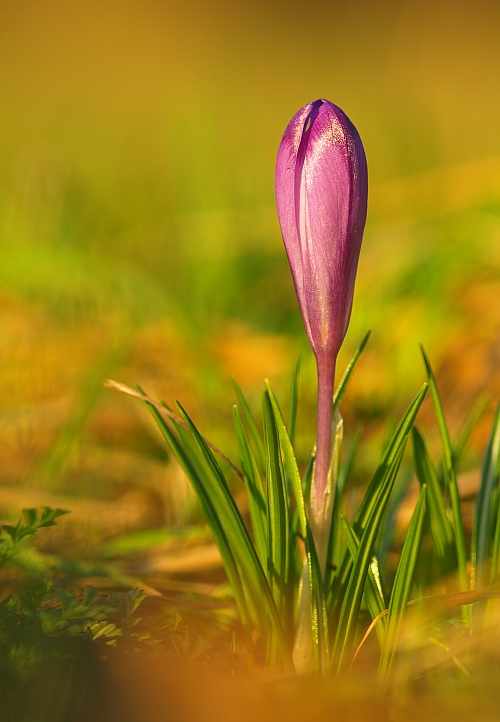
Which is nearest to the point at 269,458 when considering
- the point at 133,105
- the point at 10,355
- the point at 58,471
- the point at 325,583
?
the point at 325,583

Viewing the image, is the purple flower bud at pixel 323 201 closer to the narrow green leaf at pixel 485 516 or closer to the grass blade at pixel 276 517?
the grass blade at pixel 276 517

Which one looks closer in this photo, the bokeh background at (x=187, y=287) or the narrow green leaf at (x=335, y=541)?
the narrow green leaf at (x=335, y=541)

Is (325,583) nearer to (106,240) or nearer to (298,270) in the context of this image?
Result: (298,270)

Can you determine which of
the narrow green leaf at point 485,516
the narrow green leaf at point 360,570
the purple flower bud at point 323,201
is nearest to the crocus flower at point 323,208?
the purple flower bud at point 323,201

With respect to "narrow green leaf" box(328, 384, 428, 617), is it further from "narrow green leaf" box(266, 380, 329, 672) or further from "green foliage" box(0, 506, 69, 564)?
"green foliage" box(0, 506, 69, 564)

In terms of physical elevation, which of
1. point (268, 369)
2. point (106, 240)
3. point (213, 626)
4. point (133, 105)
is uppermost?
point (133, 105)

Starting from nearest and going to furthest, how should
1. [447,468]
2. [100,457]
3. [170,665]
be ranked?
1. [170,665]
2. [447,468]
3. [100,457]

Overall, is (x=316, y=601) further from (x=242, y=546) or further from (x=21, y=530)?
(x=21, y=530)
